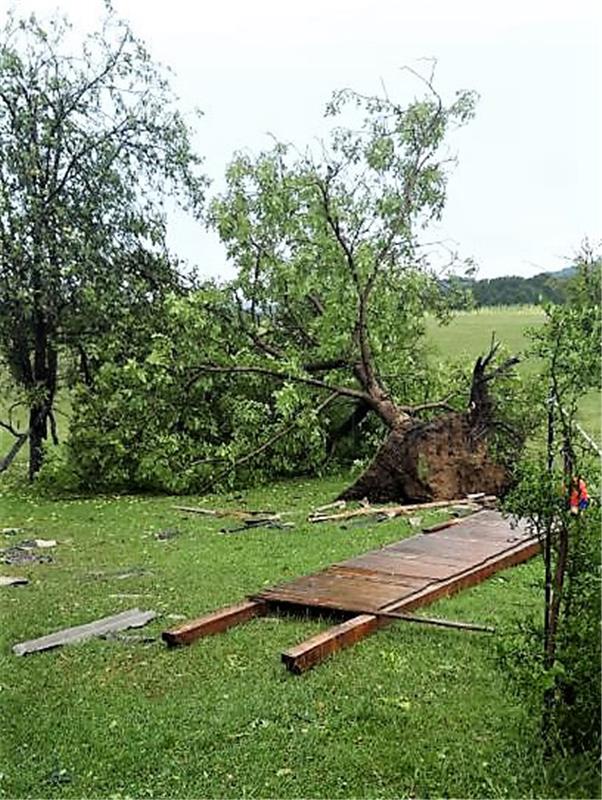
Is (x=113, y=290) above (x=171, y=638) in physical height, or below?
above

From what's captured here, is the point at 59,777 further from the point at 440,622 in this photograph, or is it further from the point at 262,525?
the point at 262,525

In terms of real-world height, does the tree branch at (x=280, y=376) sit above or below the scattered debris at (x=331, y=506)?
above

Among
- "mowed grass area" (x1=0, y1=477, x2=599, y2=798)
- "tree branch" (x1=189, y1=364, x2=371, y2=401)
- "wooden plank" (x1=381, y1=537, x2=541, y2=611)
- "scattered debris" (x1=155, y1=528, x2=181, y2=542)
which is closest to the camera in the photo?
"mowed grass area" (x1=0, y1=477, x2=599, y2=798)

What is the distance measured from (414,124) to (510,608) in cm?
626

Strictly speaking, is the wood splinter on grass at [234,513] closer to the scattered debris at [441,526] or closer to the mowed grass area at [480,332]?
the scattered debris at [441,526]

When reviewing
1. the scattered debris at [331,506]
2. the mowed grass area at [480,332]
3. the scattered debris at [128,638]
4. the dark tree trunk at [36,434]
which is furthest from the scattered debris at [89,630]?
the dark tree trunk at [36,434]

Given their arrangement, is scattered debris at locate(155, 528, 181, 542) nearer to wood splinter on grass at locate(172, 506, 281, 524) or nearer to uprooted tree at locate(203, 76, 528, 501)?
wood splinter on grass at locate(172, 506, 281, 524)

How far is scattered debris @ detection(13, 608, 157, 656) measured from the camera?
434cm

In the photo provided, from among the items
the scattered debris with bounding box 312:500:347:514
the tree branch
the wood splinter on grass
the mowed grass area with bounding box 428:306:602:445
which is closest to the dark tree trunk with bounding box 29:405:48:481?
the tree branch

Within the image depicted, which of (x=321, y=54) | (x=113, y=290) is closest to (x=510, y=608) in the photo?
(x=321, y=54)

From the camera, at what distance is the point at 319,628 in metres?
4.54

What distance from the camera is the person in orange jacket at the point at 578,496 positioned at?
2947 millimetres

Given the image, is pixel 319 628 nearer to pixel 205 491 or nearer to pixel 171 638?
pixel 171 638

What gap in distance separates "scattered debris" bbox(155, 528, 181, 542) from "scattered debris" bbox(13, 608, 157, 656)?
226cm
